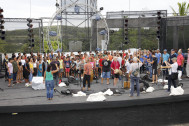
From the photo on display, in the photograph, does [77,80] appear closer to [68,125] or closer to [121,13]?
[68,125]

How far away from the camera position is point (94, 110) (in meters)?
9.61

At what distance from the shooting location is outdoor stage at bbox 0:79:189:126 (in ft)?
30.0

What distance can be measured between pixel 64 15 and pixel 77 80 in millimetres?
10540

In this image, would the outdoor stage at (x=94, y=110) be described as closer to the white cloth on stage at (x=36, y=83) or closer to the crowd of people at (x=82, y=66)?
the crowd of people at (x=82, y=66)

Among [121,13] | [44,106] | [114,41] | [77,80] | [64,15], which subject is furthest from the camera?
[114,41]

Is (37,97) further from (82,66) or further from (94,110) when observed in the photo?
(82,66)

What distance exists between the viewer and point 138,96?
1070 centimetres

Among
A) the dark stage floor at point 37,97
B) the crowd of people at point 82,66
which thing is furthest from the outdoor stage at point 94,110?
the crowd of people at point 82,66

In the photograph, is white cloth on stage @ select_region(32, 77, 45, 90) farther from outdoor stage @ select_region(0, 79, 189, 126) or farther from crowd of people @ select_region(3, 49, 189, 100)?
outdoor stage @ select_region(0, 79, 189, 126)

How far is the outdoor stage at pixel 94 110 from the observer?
360 inches

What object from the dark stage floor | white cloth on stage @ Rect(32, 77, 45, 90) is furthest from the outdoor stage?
white cloth on stage @ Rect(32, 77, 45, 90)

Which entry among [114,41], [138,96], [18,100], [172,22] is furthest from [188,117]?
[114,41]

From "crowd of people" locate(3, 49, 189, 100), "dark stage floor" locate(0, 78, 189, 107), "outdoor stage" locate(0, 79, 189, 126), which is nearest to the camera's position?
"outdoor stage" locate(0, 79, 189, 126)

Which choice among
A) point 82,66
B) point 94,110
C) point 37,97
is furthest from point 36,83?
point 94,110
